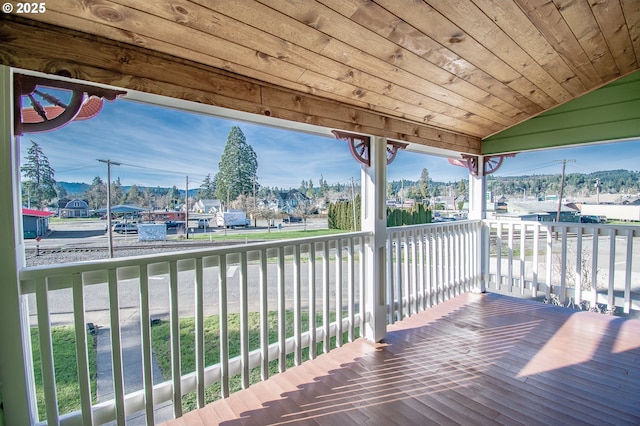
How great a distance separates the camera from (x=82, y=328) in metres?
1.42

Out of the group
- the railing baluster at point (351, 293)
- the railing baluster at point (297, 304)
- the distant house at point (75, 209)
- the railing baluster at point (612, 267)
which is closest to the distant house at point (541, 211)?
the railing baluster at point (612, 267)

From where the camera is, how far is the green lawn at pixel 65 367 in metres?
1.59

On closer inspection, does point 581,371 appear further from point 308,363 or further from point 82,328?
point 82,328

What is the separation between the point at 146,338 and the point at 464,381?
2.17 m

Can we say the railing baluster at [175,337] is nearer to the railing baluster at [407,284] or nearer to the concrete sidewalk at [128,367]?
the concrete sidewalk at [128,367]

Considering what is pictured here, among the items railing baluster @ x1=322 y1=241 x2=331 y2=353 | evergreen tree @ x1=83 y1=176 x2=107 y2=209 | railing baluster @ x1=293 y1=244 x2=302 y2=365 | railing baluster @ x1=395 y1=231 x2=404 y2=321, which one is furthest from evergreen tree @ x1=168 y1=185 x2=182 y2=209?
railing baluster @ x1=395 y1=231 x2=404 y2=321

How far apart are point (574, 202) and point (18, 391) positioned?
16.5ft

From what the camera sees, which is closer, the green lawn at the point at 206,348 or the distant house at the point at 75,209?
the distant house at the point at 75,209

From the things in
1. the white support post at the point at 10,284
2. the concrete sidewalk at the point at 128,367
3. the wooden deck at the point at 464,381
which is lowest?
the wooden deck at the point at 464,381

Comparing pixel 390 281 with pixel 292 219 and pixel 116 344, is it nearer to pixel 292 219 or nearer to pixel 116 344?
pixel 292 219

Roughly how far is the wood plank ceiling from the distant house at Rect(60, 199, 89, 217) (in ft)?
1.91

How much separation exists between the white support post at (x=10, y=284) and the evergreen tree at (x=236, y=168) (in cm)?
96

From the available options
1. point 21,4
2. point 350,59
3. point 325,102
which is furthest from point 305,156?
point 21,4

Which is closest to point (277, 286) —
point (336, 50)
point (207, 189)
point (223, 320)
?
point (223, 320)
